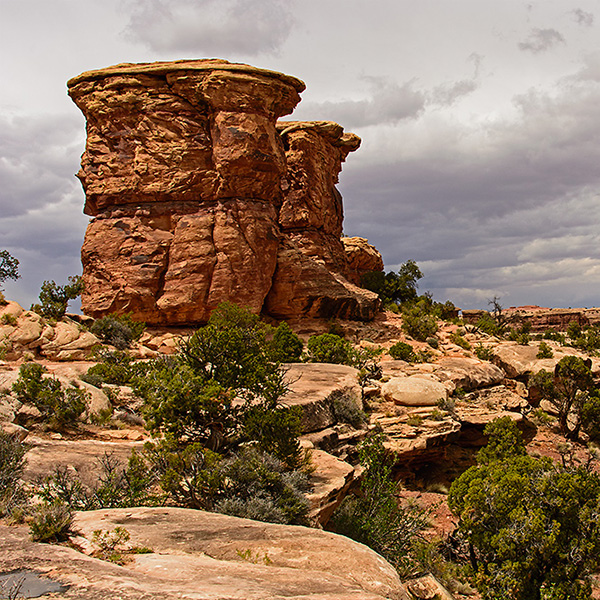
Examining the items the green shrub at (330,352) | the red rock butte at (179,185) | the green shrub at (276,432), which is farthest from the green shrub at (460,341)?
the green shrub at (276,432)

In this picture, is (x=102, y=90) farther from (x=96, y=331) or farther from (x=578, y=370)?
(x=578, y=370)

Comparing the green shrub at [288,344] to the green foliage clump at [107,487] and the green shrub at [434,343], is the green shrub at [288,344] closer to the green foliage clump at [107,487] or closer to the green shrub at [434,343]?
the green shrub at [434,343]

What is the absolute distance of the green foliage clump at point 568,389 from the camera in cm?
2498

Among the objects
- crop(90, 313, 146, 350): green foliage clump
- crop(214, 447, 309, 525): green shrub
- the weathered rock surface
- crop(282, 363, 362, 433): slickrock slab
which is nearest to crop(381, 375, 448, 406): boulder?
crop(282, 363, 362, 433): slickrock slab

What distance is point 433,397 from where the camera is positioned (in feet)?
64.8

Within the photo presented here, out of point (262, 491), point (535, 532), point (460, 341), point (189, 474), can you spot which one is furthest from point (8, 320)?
point (460, 341)

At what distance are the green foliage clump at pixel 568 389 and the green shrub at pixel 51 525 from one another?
25.1m

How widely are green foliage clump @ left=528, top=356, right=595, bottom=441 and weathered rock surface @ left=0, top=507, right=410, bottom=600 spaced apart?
23230 millimetres

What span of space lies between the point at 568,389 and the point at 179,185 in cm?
2385

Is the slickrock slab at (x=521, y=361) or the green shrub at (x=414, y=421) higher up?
the slickrock slab at (x=521, y=361)

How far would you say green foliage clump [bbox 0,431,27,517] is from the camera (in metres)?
6.41

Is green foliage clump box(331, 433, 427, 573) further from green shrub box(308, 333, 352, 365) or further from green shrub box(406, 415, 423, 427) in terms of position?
green shrub box(308, 333, 352, 365)

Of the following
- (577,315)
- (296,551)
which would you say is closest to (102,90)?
(296,551)

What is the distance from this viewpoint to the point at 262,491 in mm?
8352
